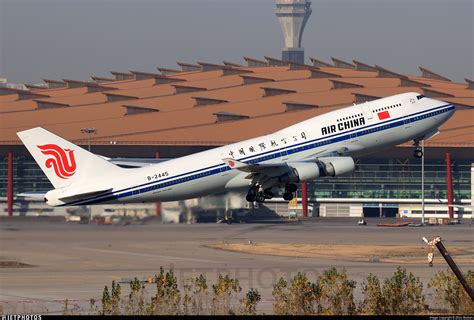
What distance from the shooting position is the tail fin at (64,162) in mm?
78062

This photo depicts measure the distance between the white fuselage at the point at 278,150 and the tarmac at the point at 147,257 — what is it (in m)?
6.15

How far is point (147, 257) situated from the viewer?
91.9 meters

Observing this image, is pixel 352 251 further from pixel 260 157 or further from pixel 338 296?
pixel 338 296

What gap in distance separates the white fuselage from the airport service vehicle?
0.24 feet

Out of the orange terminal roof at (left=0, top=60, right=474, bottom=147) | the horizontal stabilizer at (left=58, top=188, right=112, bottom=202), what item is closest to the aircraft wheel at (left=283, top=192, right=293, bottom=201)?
the horizontal stabilizer at (left=58, top=188, right=112, bottom=202)

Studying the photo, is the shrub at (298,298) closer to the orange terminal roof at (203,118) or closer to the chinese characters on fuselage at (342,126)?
the chinese characters on fuselage at (342,126)

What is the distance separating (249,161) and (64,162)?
13672 millimetres

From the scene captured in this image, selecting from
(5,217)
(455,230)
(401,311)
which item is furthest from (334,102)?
(401,311)

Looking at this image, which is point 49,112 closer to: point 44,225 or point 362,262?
point 44,225

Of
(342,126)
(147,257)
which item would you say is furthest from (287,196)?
(147,257)

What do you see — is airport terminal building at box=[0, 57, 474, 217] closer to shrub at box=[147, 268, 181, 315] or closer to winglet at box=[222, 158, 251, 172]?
winglet at box=[222, 158, 251, 172]

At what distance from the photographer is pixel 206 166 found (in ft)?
263

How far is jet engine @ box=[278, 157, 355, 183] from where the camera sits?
8106 cm

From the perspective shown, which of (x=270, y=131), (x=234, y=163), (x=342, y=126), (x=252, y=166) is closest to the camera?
(x=234, y=163)
